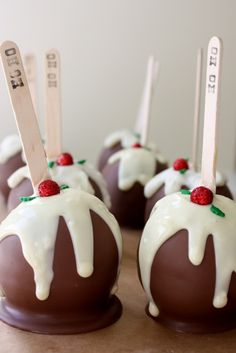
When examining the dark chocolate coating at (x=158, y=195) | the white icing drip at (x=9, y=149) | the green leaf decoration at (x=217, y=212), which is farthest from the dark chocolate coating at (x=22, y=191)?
the green leaf decoration at (x=217, y=212)

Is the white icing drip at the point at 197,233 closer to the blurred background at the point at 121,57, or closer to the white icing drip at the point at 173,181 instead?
the white icing drip at the point at 173,181

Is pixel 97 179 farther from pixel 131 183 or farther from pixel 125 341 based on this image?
pixel 125 341

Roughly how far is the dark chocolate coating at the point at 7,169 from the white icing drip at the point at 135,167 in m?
0.28

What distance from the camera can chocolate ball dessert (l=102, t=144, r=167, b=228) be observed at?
1853mm

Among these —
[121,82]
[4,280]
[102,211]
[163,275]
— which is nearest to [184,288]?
[163,275]

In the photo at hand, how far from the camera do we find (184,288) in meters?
1.25

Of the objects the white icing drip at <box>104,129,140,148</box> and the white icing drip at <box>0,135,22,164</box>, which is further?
Answer: the white icing drip at <box>104,129,140,148</box>

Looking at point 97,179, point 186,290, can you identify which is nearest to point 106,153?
point 97,179

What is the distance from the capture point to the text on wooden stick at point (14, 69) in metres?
1.27

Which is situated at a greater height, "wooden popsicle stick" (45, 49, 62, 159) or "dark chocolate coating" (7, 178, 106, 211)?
"wooden popsicle stick" (45, 49, 62, 159)

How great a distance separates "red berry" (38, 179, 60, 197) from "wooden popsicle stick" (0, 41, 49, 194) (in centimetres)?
2

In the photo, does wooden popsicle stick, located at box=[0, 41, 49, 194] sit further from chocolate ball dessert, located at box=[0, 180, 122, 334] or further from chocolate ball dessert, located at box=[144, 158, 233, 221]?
chocolate ball dessert, located at box=[144, 158, 233, 221]

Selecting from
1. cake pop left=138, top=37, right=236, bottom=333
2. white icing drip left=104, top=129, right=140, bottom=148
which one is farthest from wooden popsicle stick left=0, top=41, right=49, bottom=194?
white icing drip left=104, top=129, right=140, bottom=148

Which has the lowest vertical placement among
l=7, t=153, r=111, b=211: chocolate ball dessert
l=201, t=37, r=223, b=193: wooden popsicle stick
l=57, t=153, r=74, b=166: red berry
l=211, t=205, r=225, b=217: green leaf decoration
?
l=7, t=153, r=111, b=211: chocolate ball dessert
